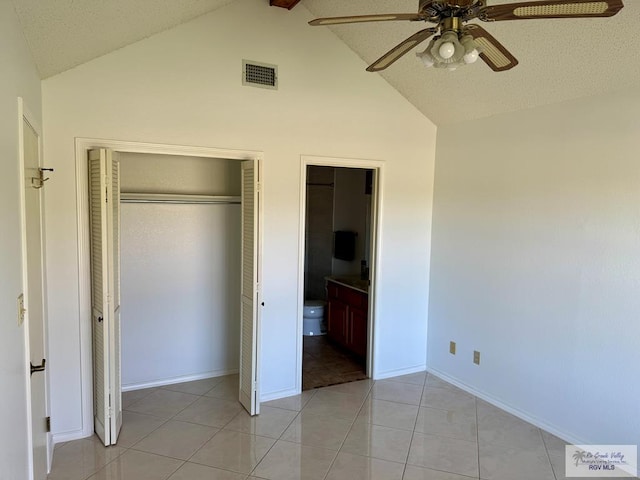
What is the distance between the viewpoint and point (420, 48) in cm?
348

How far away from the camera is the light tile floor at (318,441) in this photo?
2904 millimetres

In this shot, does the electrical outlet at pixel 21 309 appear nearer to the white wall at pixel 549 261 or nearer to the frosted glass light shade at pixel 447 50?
the frosted glass light shade at pixel 447 50

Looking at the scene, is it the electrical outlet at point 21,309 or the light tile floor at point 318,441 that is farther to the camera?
the light tile floor at point 318,441

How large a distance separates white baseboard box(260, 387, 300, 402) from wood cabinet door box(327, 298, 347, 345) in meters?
1.27

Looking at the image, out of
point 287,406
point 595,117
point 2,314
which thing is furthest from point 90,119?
point 595,117

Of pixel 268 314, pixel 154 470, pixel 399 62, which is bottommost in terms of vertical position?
pixel 154 470

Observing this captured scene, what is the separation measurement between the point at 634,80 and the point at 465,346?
8.16 feet

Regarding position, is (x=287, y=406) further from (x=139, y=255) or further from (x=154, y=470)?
(x=139, y=255)

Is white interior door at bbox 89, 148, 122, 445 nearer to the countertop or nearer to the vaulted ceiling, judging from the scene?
the vaulted ceiling

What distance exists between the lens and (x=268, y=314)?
388cm

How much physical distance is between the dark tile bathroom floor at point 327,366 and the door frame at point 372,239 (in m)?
0.20

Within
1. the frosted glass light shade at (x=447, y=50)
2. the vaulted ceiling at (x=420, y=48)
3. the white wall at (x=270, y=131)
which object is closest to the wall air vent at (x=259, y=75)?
the white wall at (x=270, y=131)

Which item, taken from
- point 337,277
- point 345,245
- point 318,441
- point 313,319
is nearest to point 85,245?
point 318,441

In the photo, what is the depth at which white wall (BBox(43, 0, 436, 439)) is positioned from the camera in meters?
3.12
